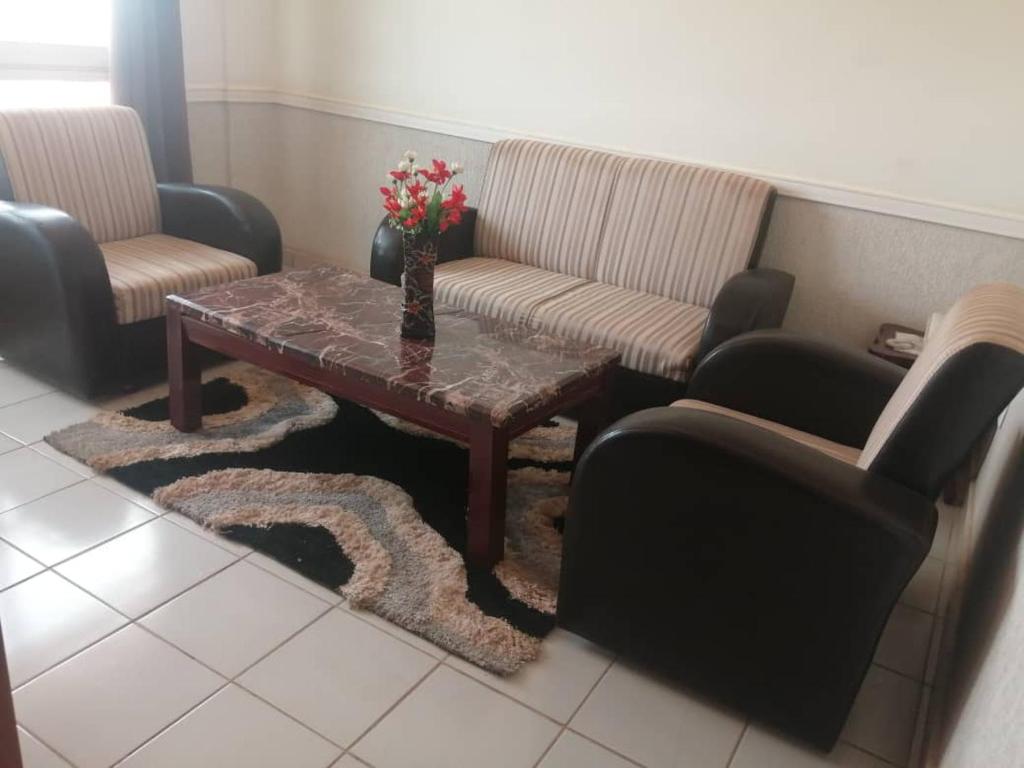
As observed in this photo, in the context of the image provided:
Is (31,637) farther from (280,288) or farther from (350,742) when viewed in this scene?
(280,288)

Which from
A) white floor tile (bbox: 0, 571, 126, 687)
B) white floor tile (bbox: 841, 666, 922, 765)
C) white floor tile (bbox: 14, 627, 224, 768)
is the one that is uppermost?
white floor tile (bbox: 841, 666, 922, 765)

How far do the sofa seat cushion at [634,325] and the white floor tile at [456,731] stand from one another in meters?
1.23

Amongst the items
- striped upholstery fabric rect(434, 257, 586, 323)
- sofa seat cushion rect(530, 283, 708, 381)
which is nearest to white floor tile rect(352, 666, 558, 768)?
sofa seat cushion rect(530, 283, 708, 381)

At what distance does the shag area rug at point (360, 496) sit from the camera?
200cm

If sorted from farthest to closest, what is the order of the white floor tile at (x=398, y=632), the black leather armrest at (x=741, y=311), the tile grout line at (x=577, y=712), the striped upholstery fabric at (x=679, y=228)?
the striped upholstery fabric at (x=679, y=228) < the black leather armrest at (x=741, y=311) < the white floor tile at (x=398, y=632) < the tile grout line at (x=577, y=712)

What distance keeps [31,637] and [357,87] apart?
295cm

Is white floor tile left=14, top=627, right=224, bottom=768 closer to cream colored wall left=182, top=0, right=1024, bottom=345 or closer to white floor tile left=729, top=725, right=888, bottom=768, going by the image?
white floor tile left=729, top=725, right=888, bottom=768

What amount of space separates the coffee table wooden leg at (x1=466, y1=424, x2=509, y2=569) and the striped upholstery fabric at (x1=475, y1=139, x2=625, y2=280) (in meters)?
1.47

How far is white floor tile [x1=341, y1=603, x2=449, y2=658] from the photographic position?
189 centimetres

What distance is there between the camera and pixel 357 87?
3.98m

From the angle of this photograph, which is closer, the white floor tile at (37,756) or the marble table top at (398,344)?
the white floor tile at (37,756)

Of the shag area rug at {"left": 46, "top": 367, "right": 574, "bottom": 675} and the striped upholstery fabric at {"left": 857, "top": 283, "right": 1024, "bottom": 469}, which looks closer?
the striped upholstery fabric at {"left": 857, "top": 283, "right": 1024, "bottom": 469}

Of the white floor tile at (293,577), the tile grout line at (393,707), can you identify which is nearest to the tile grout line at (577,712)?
the tile grout line at (393,707)

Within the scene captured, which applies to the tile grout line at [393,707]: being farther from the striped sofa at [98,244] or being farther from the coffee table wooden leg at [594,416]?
the striped sofa at [98,244]
